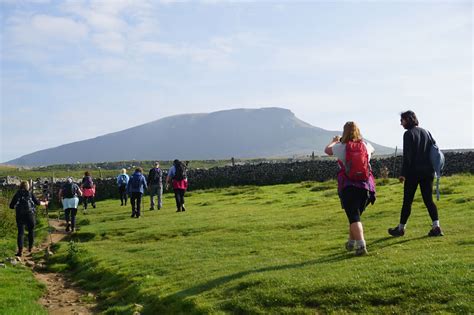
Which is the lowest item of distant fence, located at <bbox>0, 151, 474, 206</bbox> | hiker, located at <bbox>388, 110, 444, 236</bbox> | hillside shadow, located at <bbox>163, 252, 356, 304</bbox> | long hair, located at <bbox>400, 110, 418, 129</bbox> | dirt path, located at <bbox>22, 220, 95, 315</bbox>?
dirt path, located at <bbox>22, 220, 95, 315</bbox>

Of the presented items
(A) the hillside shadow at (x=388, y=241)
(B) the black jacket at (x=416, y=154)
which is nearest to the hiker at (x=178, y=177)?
(A) the hillside shadow at (x=388, y=241)

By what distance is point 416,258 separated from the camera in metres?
10.1

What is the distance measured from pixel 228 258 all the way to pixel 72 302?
11.9 feet

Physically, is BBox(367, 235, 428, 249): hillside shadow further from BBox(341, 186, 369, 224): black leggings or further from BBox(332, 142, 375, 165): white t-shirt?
BBox(332, 142, 375, 165): white t-shirt

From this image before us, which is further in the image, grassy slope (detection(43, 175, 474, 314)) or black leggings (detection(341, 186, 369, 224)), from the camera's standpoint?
black leggings (detection(341, 186, 369, 224))

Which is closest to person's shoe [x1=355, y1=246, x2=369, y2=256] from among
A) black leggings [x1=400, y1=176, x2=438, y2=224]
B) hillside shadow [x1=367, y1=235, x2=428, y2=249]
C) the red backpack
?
hillside shadow [x1=367, y1=235, x2=428, y2=249]

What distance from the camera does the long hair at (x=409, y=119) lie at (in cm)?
1219

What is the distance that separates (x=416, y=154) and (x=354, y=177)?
2.00 m

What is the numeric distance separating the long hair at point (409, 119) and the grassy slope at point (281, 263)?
8.09ft

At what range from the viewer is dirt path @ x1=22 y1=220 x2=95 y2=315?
1201cm

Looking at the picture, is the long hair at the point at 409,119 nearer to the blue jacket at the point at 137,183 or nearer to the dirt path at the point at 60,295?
the dirt path at the point at 60,295

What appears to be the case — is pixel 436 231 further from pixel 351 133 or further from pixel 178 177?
pixel 178 177

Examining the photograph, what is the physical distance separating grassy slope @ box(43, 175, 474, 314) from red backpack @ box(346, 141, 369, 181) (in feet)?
5.15

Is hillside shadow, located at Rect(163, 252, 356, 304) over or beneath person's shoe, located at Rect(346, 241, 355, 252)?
beneath
